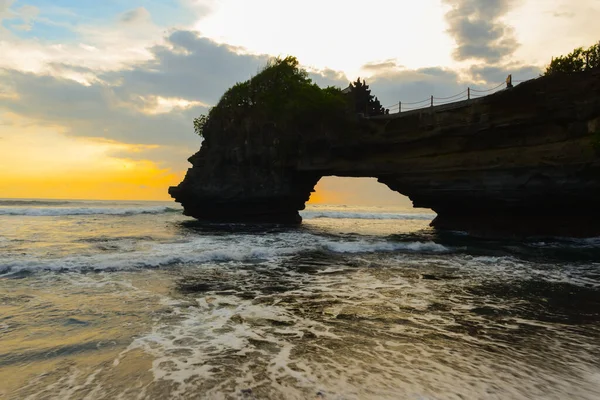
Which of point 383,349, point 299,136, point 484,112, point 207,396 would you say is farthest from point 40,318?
point 299,136

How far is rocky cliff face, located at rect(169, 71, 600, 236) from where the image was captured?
1666 cm

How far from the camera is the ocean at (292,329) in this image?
12.1 feet

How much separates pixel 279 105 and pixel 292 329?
22322 mm

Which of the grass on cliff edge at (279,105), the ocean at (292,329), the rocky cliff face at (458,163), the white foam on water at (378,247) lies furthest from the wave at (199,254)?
the grass on cliff edge at (279,105)

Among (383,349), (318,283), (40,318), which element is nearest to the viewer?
(383,349)

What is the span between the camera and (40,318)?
5.69 metres

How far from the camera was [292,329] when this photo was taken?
5449 millimetres

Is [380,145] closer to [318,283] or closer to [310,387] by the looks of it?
[318,283]

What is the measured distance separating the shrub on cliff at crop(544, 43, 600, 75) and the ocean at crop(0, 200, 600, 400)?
12.9 metres

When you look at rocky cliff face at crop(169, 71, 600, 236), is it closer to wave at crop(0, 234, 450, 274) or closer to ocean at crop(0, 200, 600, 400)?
wave at crop(0, 234, 450, 274)

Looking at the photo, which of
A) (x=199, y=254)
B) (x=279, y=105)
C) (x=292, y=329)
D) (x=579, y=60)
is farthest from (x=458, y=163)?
(x=292, y=329)

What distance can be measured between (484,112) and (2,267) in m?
20.3

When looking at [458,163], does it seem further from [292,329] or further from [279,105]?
[292,329]

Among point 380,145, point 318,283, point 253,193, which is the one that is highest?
point 380,145
